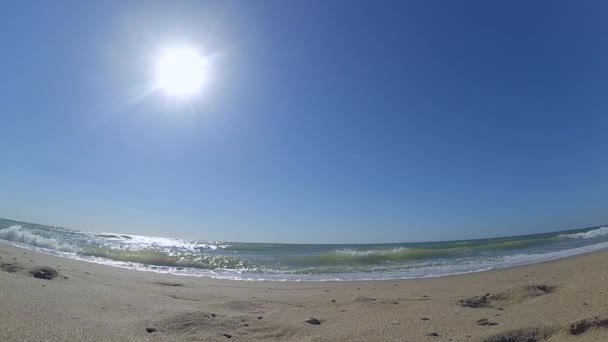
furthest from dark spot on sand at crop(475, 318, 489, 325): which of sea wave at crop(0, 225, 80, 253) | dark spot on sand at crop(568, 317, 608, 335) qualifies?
sea wave at crop(0, 225, 80, 253)

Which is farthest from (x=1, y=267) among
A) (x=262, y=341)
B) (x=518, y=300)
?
(x=518, y=300)

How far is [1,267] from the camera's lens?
240 inches

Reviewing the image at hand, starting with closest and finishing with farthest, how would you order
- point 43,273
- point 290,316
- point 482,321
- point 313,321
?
1. point 482,321
2. point 313,321
3. point 290,316
4. point 43,273

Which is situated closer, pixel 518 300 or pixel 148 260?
pixel 518 300

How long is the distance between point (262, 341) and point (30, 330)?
78.6 inches

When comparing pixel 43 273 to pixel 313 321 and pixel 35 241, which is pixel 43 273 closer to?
pixel 313 321

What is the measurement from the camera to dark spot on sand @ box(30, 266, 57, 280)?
18.7ft

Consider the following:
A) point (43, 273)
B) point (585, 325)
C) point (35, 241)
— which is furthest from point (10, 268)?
point (35, 241)

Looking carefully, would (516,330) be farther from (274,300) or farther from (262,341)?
(274,300)

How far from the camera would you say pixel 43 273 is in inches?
229

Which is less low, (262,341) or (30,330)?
(30,330)

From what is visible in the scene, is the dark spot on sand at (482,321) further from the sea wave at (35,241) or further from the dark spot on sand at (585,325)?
the sea wave at (35,241)

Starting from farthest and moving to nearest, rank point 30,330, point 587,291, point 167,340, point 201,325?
point 587,291, point 201,325, point 167,340, point 30,330

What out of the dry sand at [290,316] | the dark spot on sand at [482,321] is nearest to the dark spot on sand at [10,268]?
the dry sand at [290,316]
